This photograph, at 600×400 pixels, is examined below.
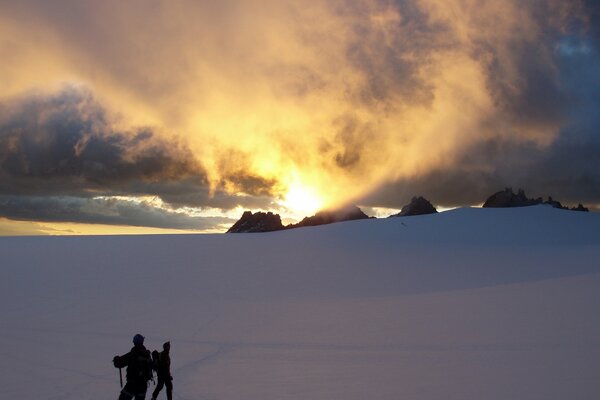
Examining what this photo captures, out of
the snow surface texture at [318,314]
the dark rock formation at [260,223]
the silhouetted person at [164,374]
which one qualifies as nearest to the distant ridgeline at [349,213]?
the dark rock formation at [260,223]

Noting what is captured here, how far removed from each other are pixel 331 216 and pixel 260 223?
13803 mm

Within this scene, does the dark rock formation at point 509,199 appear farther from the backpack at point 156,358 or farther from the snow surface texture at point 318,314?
the backpack at point 156,358

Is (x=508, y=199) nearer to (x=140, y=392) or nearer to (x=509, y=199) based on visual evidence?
(x=509, y=199)

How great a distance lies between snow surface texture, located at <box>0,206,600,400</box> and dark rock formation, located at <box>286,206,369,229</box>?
6477 cm

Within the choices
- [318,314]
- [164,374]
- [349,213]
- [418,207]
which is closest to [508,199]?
[418,207]

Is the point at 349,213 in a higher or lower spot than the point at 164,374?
higher

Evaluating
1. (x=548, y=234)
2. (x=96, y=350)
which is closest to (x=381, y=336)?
(x=96, y=350)

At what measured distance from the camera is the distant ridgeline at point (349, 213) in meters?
64.5

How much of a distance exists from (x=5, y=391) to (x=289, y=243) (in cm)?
2552

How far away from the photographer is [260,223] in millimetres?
113000

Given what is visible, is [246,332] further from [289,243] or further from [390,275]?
[289,243]

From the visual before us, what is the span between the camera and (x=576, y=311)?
53.3 ft

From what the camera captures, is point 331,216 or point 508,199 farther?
point 331,216

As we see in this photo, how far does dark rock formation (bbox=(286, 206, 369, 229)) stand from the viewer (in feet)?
340
